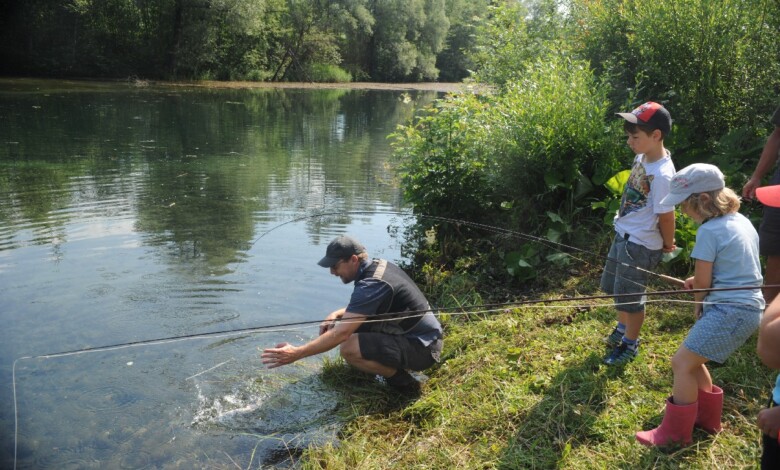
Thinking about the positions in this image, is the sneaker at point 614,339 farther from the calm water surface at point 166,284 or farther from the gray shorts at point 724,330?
the calm water surface at point 166,284

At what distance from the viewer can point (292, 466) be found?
156 inches

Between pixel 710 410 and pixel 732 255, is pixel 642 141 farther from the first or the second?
pixel 710 410

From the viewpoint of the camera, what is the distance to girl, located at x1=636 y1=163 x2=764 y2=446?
3.15 meters

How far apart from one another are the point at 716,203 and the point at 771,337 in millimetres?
1325

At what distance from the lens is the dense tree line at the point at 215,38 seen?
110 ft

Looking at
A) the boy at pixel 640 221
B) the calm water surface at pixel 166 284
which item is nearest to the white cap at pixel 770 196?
the boy at pixel 640 221

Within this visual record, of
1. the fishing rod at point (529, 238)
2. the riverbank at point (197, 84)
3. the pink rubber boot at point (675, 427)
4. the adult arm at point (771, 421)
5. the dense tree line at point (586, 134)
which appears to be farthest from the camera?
the riverbank at point (197, 84)

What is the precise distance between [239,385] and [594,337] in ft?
8.72

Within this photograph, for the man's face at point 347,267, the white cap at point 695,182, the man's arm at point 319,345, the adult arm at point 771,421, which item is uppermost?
the white cap at point 695,182

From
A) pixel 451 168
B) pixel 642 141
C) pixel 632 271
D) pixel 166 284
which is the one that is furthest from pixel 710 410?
pixel 166 284

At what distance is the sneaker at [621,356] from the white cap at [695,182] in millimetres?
1298

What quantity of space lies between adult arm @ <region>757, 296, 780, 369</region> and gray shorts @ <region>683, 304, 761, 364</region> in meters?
1.15

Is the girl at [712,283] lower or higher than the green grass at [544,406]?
higher

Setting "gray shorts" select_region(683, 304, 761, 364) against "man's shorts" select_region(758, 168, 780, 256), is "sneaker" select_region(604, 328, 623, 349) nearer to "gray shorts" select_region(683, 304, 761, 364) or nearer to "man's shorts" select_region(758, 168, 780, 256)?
"man's shorts" select_region(758, 168, 780, 256)
